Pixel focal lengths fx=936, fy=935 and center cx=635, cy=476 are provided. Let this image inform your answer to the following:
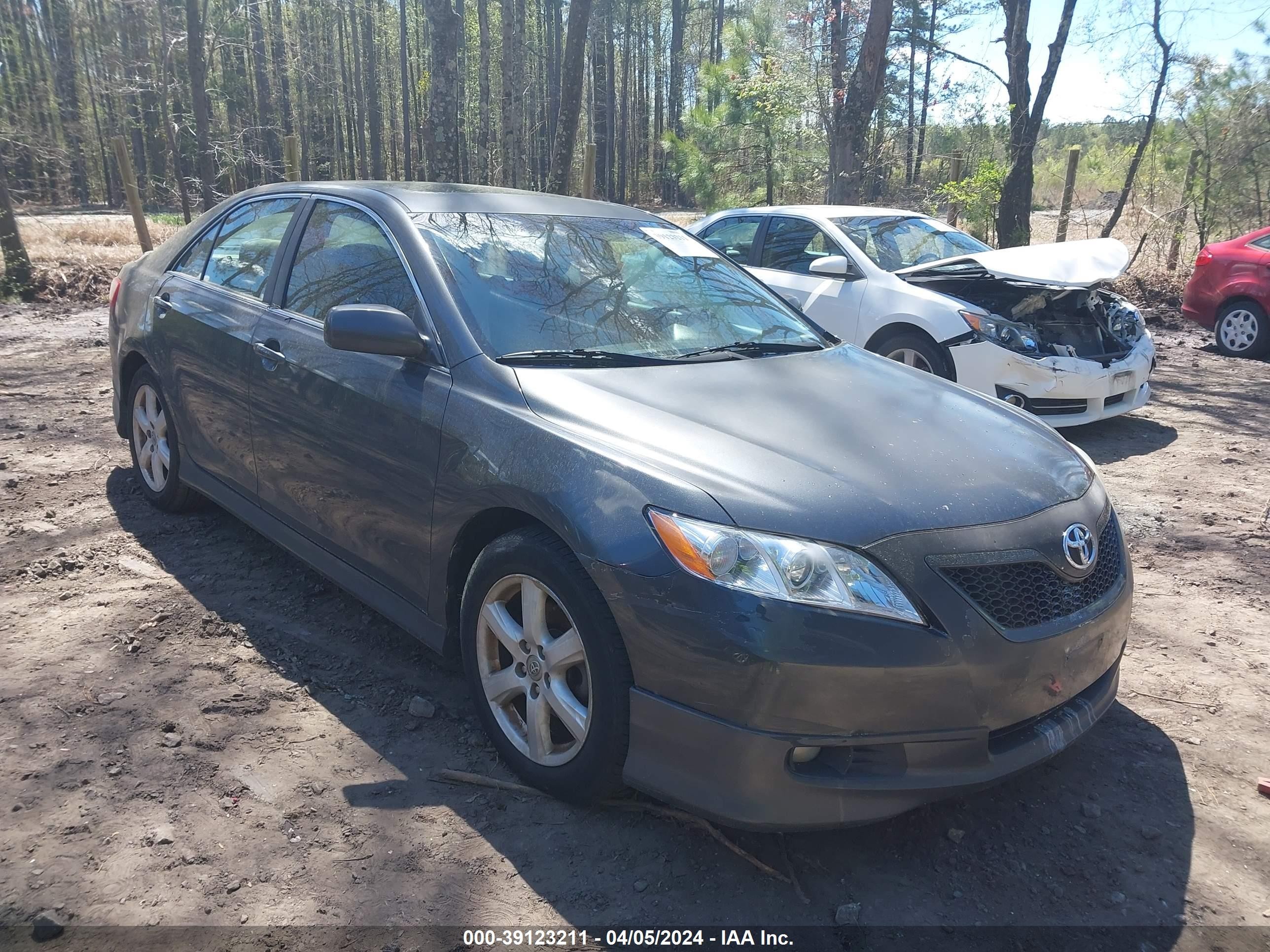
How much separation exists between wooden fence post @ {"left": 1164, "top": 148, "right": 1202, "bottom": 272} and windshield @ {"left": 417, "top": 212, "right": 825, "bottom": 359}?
42.3ft

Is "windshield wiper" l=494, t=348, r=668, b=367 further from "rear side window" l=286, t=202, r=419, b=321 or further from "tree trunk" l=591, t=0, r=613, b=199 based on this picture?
"tree trunk" l=591, t=0, r=613, b=199

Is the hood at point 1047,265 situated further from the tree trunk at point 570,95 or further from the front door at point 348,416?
the tree trunk at point 570,95

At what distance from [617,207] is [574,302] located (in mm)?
967

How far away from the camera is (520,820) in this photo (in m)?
2.61

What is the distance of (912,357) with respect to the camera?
6957 millimetres

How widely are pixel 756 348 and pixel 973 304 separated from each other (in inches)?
160

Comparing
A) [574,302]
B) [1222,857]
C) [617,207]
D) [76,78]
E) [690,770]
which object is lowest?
[1222,857]

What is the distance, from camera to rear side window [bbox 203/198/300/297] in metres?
3.99

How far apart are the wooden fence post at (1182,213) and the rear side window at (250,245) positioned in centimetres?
1385

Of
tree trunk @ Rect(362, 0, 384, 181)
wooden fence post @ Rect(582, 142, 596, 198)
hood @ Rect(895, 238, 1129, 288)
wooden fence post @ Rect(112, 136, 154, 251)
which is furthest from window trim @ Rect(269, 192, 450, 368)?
tree trunk @ Rect(362, 0, 384, 181)

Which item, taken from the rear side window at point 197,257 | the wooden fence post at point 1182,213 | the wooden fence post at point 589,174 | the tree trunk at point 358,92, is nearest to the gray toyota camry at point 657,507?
the rear side window at point 197,257

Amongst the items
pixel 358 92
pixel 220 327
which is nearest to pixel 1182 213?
pixel 220 327

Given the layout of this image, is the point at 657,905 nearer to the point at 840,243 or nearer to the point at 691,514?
the point at 691,514

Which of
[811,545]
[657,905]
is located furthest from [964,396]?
[657,905]
